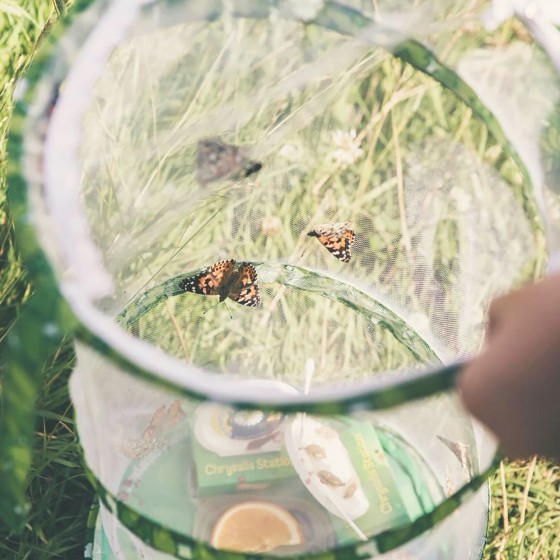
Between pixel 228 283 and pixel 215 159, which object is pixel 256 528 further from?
pixel 215 159

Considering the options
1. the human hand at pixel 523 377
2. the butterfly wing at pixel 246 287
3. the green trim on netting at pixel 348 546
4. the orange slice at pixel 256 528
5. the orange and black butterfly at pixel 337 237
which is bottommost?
the orange slice at pixel 256 528

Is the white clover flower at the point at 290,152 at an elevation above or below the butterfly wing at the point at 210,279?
above

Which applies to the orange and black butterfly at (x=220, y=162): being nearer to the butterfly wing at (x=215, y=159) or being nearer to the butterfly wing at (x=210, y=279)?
the butterfly wing at (x=215, y=159)

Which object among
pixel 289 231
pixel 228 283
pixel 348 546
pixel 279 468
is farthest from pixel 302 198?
pixel 348 546

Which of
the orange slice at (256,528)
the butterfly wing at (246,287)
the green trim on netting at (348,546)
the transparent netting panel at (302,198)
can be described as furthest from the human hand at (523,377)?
the butterfly wing at (246,287)

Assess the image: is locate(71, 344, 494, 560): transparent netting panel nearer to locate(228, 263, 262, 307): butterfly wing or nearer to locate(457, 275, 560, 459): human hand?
locate(228, 263, 262, 307): butterfly wing

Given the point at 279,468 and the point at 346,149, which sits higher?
the point at 346,149

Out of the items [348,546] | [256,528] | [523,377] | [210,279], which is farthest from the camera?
[210,279]
